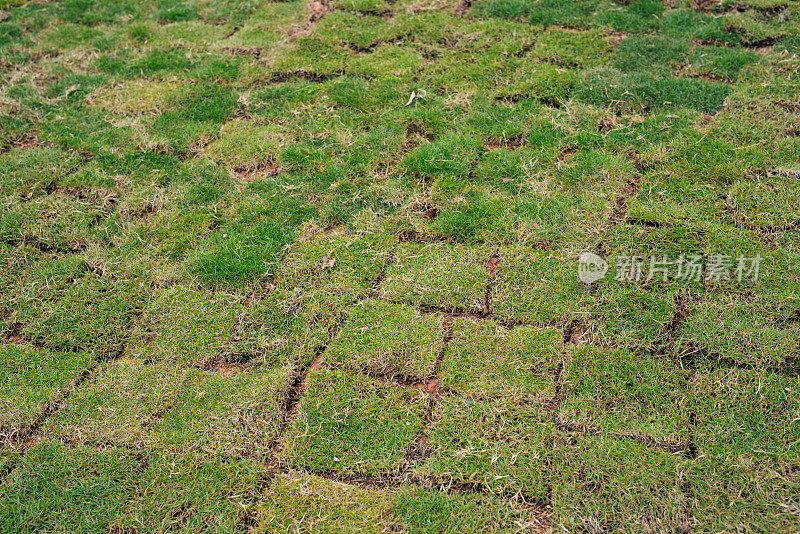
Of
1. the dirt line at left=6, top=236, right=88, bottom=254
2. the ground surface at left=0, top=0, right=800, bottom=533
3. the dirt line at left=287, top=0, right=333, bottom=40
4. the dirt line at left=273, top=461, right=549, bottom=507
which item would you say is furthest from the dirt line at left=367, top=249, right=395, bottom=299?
the dirt line at left=287, top=0, right=333, bottom=40

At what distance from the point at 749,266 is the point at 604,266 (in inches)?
30.6

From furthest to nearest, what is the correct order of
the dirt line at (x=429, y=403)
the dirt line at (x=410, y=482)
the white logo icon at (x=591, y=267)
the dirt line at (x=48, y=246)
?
the dirt line at (x=48, y=246), the white logo icon at (x=591, y=267), the dirt line at (x=429, y=403), the dirt line at (x=410, y=482)

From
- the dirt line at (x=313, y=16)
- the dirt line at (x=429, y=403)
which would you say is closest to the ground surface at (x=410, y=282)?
the dirt line at (x=429, y=403)

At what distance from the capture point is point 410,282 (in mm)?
3389

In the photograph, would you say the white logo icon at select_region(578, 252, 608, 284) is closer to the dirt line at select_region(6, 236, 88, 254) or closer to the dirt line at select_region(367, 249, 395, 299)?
the dirt line at select_region(367, 249, 395, 299)

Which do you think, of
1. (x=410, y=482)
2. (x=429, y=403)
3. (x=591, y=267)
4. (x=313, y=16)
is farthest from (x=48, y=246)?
(x=313, y=16)

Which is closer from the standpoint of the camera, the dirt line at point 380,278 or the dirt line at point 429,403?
the dirt line at point 429,403

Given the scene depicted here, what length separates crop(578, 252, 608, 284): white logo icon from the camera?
10.8 ft

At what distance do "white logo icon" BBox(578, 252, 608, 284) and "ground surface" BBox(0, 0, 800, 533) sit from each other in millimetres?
54

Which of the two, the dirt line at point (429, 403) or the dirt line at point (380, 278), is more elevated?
the dirt line at point (380, 278)

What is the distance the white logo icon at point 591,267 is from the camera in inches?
130

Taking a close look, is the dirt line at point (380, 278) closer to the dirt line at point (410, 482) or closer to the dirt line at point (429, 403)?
the dirt line at point (429, 403)

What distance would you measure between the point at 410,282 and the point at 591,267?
1.05 m

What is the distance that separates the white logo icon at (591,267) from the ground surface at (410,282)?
0.05 metres
